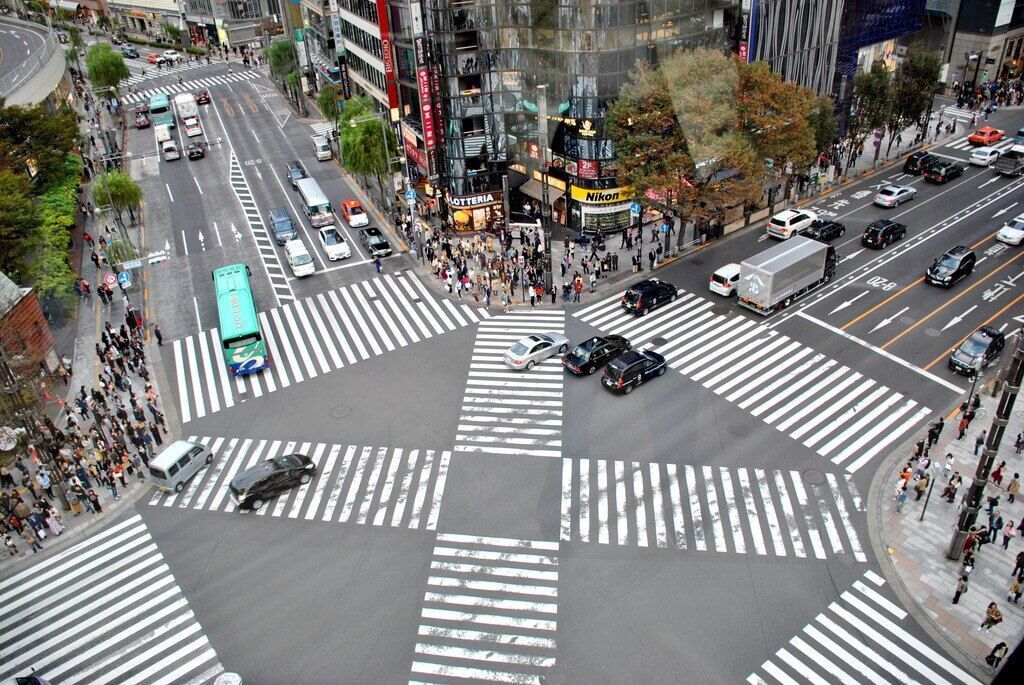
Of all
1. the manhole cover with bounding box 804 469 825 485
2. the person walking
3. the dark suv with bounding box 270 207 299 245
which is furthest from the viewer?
the dark suv with bounding box 270 207 299 245

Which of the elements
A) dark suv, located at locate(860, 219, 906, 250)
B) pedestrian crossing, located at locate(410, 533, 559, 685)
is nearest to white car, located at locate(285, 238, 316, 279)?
pedestrian crossing, located at locate(410, 533, 559, 685)

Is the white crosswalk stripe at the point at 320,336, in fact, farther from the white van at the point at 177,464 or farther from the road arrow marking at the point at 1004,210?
the road arrow marking at the point at 1004,210

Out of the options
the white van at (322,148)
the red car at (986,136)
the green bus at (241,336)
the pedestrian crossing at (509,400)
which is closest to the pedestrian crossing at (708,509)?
the pedestrian crossing at (509,400)

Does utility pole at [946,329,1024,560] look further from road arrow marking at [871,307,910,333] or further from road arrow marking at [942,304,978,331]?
road arrow marking at [942,304,978,331]

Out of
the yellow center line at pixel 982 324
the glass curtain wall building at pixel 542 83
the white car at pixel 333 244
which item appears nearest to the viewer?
the yellow center line at pixel 982 324

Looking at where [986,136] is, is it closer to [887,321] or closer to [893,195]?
[893,195]

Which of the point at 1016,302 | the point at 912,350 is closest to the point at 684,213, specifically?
the point at 912,350
